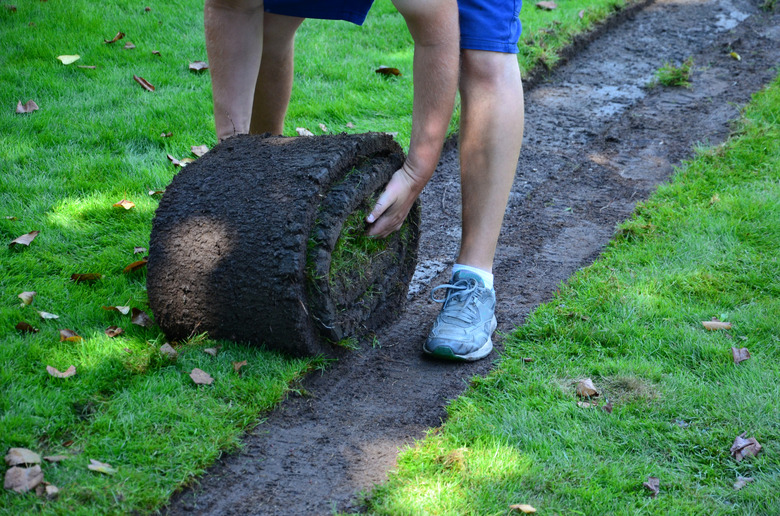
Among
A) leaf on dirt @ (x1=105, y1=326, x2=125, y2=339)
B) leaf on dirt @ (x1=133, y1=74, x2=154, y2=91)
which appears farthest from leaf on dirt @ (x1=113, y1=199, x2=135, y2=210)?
leaf on dirt @ (x1=133, y1=74, x2=154, y2=91)

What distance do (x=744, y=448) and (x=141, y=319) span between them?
6.59 feet

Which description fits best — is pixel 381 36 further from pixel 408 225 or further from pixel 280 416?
pixel 280 416

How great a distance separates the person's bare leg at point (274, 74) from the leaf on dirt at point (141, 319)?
1187mm

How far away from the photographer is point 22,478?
182 cm

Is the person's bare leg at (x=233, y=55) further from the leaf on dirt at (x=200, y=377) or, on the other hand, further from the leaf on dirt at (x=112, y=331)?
the leaf on dirt at (x=200, y=377)

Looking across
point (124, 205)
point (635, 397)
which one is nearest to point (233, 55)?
point (124, 205)

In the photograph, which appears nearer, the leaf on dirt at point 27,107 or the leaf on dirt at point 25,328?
the leaf on dirt at point 25,328

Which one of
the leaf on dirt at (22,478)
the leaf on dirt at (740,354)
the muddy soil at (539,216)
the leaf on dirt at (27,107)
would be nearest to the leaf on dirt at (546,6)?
the muddy soil at (539,216)

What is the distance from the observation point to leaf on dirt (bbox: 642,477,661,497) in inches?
76.8

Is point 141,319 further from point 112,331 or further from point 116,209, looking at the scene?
point 116,209

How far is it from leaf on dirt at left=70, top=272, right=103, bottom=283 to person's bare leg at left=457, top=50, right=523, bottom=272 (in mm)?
1428

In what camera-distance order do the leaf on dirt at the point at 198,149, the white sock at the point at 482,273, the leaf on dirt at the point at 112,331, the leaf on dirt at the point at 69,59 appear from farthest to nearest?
the leaf on dirt at the point at 69,59
the leaf on dirt at the point at 198,149
the white sock at the point at 482,273
the leaf on dirt at the point at 112,331

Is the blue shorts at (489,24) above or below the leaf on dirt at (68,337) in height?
above

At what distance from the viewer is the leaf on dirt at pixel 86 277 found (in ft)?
9.02
